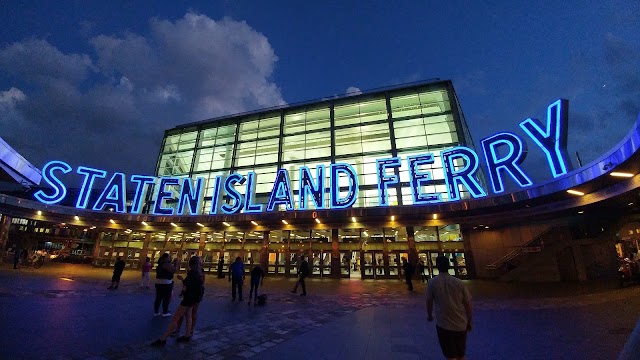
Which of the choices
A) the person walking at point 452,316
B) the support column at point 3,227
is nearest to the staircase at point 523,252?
the person walking at point 452,316

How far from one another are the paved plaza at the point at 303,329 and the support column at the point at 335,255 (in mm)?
11582

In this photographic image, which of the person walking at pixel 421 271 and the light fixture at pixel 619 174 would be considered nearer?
the light fixture at pixel 619 174

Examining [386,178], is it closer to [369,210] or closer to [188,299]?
[369,210]

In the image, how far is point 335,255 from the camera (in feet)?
78.2

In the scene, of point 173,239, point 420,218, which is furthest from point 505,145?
point 173,239

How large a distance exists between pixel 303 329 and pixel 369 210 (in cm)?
1373

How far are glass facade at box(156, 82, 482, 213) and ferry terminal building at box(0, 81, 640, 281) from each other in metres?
0.13

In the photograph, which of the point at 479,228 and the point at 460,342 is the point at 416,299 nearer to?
the point at 460,342

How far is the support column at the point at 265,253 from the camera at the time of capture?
2477 cm

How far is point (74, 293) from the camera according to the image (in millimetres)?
12016

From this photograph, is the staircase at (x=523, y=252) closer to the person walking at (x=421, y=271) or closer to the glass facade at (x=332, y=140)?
the person walking at (x=421, y=271)

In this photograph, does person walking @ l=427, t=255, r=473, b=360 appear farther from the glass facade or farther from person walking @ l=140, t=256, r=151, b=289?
the glass facade

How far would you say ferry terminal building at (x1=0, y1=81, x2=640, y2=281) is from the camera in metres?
18.4

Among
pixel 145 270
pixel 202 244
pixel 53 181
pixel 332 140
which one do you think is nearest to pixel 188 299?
pixel 145 270
